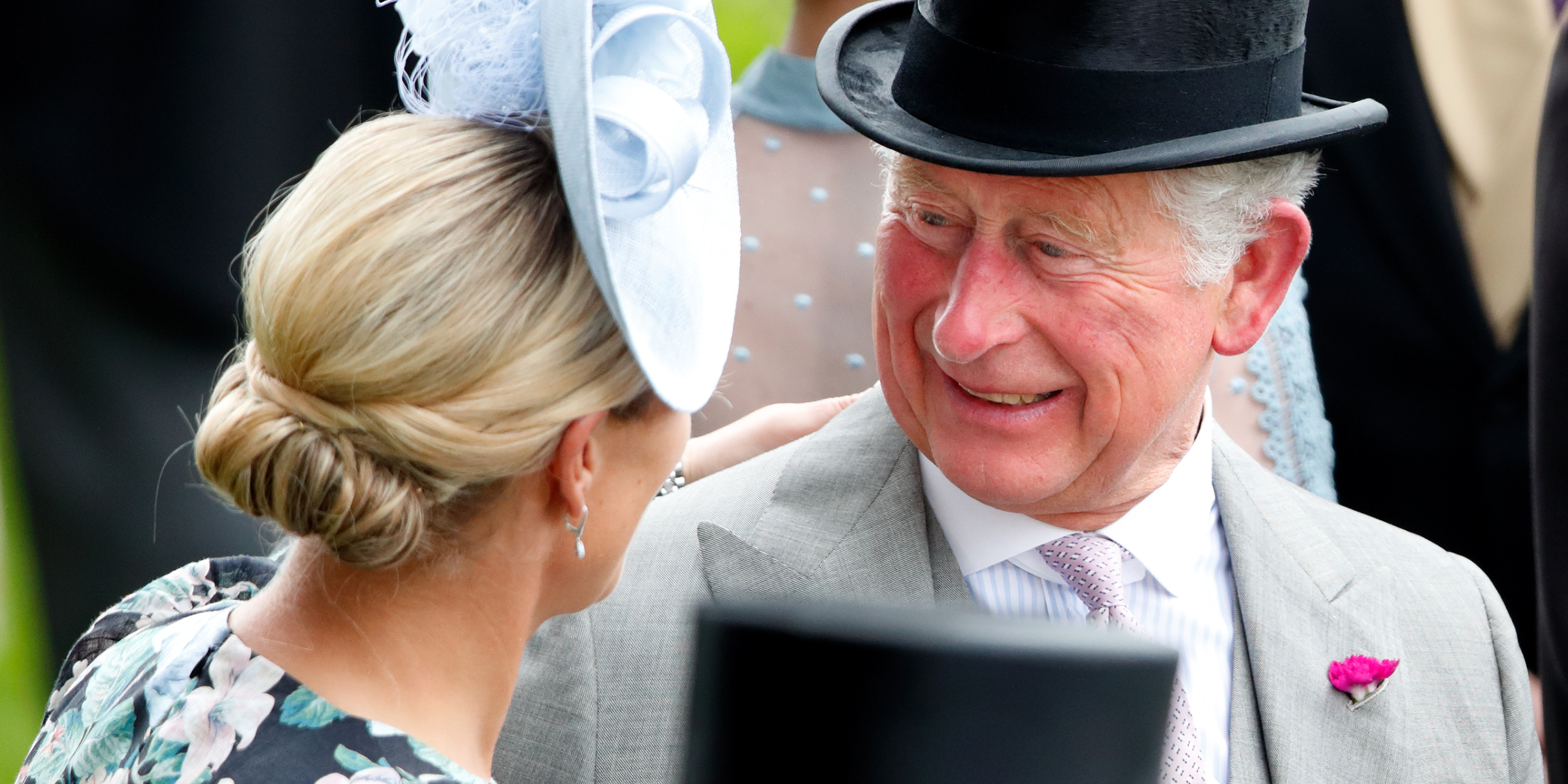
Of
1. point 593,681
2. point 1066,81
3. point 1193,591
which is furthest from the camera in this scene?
point 1193,591

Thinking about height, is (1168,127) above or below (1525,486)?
above

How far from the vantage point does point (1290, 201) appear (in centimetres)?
203

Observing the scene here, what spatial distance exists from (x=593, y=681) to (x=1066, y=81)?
39.8 inches

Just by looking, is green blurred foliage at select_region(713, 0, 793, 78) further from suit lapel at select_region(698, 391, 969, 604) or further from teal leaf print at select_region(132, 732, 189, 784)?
teal leaf print at select_region(132, 732, 189, 784)

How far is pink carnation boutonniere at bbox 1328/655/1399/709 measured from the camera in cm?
204

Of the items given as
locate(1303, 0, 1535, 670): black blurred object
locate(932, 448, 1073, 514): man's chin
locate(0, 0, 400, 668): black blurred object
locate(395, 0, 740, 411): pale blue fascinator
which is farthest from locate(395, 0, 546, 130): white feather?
locate(1303, 0, 1535, 670): black blurred object

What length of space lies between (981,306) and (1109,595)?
466 mm

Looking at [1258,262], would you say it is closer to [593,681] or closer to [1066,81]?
[1066,81]

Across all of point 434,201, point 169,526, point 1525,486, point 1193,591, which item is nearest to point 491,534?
point 434,201

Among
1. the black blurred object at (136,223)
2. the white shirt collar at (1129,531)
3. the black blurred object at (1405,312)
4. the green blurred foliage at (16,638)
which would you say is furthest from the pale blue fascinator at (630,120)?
the black blurred object at (1405,312)

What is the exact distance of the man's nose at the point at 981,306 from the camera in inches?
72.5

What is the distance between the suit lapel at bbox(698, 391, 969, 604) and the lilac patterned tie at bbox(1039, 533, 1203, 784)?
152 mm

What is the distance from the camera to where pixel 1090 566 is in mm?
2018

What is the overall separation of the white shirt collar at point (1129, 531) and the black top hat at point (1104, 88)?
1.67 ft
